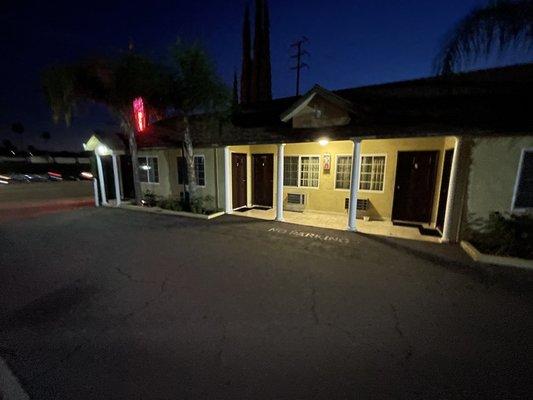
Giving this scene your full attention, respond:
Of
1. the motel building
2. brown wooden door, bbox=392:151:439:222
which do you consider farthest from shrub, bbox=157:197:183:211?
brown wooden door, bbox=392:151:439:222

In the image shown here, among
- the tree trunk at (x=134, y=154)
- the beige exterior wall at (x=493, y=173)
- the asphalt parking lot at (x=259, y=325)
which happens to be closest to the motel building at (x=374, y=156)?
the beige exterior wall at (x=493, y=173)

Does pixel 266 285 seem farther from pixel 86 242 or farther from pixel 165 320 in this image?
pixel 86 242

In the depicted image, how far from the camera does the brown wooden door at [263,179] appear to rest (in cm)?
1145

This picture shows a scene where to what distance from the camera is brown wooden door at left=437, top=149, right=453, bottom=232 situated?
24.8ft

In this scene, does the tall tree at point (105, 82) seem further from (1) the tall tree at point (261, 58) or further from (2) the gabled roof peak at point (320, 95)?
(1) the tall tree at point (261, 58)

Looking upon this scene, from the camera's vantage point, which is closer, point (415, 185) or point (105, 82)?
point (415, 185)

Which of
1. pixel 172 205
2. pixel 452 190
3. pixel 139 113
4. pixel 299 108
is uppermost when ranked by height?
pixel 139 113

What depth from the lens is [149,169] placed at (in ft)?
42.9

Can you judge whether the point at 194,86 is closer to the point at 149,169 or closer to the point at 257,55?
the point at 149,169

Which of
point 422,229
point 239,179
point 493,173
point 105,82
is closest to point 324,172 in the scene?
point 239,179

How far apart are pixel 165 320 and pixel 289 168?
8.56m

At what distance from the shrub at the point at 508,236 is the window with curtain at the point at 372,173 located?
3.53 meters

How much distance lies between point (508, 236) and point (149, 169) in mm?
14535

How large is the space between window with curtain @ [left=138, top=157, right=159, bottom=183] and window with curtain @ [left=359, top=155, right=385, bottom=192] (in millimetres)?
10283
